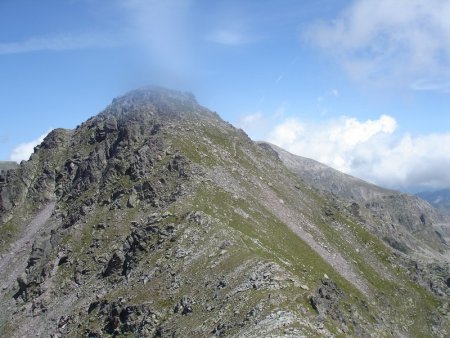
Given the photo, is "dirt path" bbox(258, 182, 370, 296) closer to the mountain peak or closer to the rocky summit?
the rocky summit

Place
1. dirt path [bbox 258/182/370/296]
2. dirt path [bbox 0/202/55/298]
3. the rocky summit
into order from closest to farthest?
the rocky summit, dirt path [bbox 258/182/370/296], dirt path [bbox 0/202/55/298]

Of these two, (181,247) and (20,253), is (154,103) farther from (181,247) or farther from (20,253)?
(181,247)

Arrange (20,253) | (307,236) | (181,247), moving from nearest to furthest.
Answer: (181,247) < (307,236) < (20,253)

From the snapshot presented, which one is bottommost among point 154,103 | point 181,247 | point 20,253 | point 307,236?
point 20,253

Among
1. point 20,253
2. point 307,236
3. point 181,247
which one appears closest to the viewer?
point 181,247

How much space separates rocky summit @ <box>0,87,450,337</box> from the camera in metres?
75.8

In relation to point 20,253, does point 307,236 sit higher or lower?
higher

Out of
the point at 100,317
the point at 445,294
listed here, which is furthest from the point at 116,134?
the point at 445,294

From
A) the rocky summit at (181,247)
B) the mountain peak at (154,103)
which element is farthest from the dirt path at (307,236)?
the mountain peak at (154,103)

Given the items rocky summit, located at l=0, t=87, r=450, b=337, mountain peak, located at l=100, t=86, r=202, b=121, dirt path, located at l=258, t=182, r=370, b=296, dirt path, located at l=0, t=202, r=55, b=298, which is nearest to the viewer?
rocky summit, located at l=0, t=87, r=450, b=337

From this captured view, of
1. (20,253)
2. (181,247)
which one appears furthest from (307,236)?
(20,253)

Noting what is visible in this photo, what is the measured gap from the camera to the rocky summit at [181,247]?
7575cm

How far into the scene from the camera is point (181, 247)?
315 feet

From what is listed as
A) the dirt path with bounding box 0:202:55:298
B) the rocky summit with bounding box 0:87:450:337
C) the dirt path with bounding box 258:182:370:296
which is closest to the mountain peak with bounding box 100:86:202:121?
the rocky summit with bounding box 0:87:450:337
